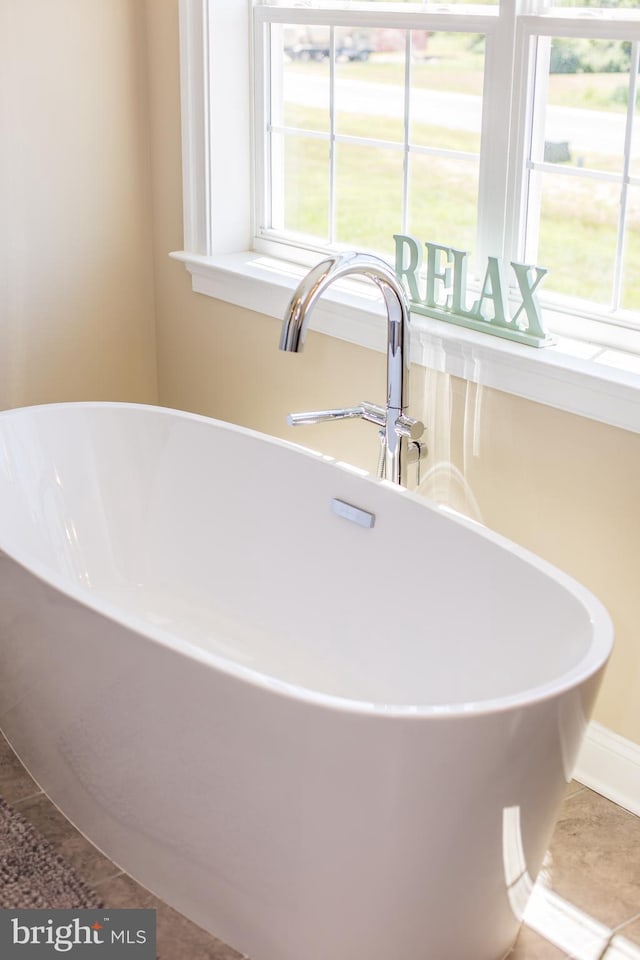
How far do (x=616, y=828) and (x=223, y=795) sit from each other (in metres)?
0.91

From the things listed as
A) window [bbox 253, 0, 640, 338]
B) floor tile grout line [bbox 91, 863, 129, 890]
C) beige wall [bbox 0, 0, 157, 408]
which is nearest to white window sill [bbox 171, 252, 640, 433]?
window [bbox 253, 0, 640, 338]

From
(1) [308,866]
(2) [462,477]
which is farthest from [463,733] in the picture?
(2) [462,477]

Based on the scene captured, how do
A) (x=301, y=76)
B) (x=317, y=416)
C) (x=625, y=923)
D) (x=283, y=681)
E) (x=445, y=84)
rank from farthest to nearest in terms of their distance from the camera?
(x=301, y=76) < (x=445, y=84) < (x=317, y=416) < (x=625, y=923) < (x=283, y=681)

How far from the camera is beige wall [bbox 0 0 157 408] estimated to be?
3.07 metres

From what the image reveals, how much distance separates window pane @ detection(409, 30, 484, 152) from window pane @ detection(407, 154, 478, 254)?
0.08 m

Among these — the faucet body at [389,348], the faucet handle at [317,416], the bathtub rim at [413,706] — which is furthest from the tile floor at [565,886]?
the faucet handle at [317,416]

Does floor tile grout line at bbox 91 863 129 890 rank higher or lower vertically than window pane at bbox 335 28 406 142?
lower

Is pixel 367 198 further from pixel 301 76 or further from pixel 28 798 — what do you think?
pixel 28 798

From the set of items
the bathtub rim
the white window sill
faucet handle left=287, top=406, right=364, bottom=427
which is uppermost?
the white window sill

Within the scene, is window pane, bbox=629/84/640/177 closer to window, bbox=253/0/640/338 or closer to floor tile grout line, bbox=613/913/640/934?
window, bbox=253/0/640/338

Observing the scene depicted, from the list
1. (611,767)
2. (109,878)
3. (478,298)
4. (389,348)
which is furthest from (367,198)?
(109,878)

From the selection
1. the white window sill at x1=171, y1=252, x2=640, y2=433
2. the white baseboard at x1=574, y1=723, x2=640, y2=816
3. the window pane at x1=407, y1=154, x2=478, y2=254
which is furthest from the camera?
the window pane at x1=407, y1=154, x2=478, y2=254

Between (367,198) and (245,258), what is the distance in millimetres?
386

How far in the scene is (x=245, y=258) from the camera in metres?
3.22
